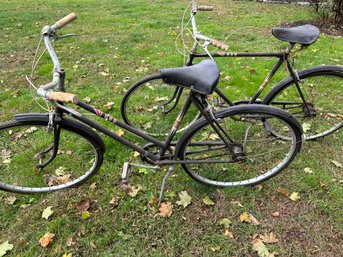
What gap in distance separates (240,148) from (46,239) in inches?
76.3

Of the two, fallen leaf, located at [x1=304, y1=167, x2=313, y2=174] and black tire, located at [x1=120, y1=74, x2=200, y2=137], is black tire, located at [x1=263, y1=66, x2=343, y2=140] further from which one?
black tire, located at [x1=120, y1=74, x2=200, y2=137]

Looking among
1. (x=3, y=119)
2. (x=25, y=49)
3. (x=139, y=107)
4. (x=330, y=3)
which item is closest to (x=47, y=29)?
(x=139, y=107)

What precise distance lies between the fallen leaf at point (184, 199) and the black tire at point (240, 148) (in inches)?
7.3

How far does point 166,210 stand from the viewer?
2.80m

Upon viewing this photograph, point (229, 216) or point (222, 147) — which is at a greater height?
point (222, 147)

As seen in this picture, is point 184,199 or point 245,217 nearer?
point 245,217

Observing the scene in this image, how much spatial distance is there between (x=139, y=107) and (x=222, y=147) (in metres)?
1.81

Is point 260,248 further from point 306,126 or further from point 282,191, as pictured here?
point 306,126

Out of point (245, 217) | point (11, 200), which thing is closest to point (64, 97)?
point (11, 200)

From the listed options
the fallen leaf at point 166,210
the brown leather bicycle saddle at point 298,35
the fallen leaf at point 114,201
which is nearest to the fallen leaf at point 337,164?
the brown leather bicycle saddle at point 298,35

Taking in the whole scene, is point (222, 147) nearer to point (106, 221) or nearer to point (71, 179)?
point (106, 221)

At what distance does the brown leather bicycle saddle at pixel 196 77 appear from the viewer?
2248 millimetres

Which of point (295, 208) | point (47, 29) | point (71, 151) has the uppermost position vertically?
point (47, 29)

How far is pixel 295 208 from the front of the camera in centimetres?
279
